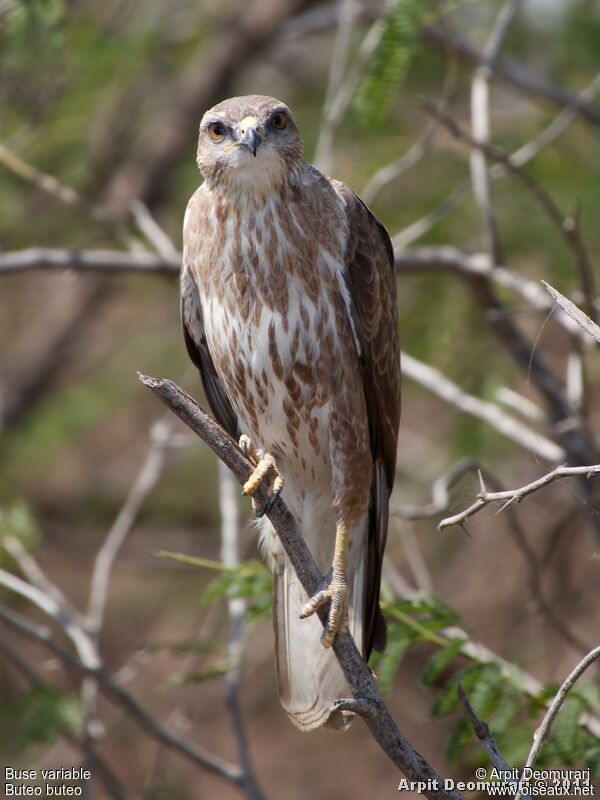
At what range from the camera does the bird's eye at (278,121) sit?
4102 millimetres

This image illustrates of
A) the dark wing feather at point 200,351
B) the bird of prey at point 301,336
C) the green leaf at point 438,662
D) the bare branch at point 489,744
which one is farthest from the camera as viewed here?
the dark wing feather at point 200,351

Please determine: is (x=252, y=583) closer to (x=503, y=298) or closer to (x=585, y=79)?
(x=503, y=298)

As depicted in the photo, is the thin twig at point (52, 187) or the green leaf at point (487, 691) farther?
the thin twig at point (52, 187)

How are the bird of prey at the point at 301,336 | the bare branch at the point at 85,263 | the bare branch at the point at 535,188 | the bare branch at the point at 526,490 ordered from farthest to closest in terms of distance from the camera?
the bare branch at the point at 85,263
the bare branch at the point at 535,188
the bird of prey at the point at 301,336
the bare branch at the point at 526,490

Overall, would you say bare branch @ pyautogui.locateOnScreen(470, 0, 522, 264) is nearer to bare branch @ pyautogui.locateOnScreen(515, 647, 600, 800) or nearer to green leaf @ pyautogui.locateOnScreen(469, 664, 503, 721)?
green leaf @ pyautogui.locateOnScreen(469, 664, 503, 721)

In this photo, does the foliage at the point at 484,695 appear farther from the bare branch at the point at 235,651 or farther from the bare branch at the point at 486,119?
the bare branch at the point at 486,119

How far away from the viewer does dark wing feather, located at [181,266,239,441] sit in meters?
4.35

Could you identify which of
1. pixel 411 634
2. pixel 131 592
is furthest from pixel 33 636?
pixel 131 592

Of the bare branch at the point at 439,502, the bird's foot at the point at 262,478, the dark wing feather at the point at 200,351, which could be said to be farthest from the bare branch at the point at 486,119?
the bird's foot at the point at 262,478

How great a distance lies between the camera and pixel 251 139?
3.95 m

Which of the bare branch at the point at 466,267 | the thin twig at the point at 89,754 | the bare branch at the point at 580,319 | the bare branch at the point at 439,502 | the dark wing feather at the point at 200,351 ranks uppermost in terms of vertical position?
the bare branch at the point at 466,267

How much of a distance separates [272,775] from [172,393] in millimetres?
6746

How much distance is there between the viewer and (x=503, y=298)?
5922 mm

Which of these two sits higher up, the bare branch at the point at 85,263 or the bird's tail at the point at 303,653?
the bare branch at the point at 85,263
